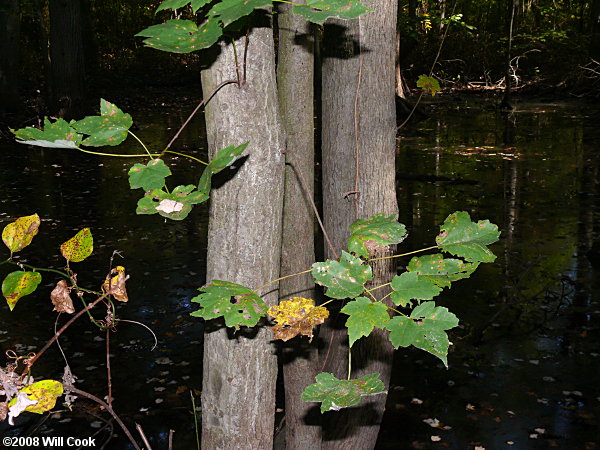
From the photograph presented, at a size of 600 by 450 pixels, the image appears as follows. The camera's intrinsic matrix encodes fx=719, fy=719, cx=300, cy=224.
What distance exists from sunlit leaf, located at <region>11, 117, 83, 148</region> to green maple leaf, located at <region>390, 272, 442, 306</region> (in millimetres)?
807

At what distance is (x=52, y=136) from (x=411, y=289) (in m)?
0.90

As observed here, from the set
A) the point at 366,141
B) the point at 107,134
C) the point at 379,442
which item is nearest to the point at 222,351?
the point at 107,134

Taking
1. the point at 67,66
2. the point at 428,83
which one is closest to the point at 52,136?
the point at 428,83

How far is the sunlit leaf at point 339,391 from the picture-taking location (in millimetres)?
1510

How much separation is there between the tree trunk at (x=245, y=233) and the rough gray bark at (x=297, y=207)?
975 millimetres

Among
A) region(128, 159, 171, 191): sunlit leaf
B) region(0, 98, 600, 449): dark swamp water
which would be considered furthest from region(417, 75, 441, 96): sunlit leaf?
region(0, 98, 600, 449): dark swamp water

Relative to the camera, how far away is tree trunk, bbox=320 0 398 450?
325cm

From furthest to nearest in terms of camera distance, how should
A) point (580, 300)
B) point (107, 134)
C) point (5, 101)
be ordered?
point (5, 101)
point (580, 300)
point (107, 134)

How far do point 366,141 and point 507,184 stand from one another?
8.94 meters

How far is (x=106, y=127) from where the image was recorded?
1.66 m

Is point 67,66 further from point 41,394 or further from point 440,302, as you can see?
point 41,394

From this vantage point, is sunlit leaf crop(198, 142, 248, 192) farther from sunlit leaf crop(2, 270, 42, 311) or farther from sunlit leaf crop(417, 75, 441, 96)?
sunlit leaf crop(417, 75, 441, 96)

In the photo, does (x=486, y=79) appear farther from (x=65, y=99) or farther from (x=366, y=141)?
(x=366, y=141)

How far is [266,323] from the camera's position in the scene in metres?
2.25
